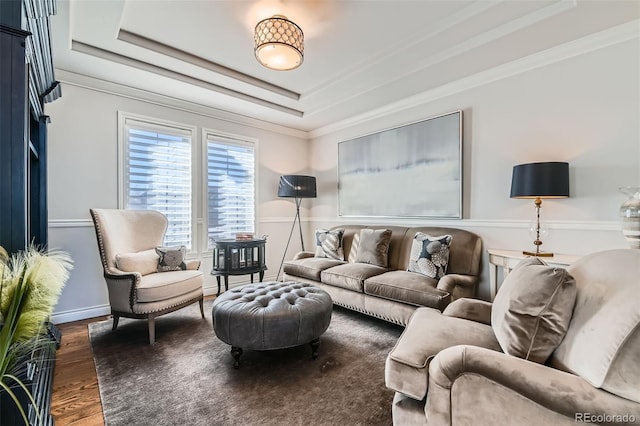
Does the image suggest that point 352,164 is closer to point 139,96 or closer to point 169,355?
point 139,96

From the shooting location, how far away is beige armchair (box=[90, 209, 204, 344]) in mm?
2514

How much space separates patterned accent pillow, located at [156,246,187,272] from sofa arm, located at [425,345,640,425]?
2691 mm

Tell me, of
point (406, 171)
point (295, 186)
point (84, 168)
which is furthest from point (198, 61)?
point (406, 171)

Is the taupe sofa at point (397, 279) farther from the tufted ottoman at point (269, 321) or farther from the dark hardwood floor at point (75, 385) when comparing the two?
the dark hardwood floor at point (75, 385)

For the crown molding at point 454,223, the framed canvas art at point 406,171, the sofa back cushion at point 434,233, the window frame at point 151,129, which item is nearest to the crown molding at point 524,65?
the framed canvas art at point 406,171

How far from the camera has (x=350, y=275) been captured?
10.0 feet

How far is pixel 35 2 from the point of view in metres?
1.34

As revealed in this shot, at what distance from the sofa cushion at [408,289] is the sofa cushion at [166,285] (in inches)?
67.1

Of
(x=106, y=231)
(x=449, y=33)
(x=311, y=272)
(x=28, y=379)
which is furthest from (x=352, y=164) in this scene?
(x=28, y=379)

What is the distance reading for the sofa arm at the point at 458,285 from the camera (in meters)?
2.54

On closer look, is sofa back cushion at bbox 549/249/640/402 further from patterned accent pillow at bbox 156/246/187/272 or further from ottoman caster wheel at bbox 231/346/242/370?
patterned accent pillow at bbox 156/246/187/272

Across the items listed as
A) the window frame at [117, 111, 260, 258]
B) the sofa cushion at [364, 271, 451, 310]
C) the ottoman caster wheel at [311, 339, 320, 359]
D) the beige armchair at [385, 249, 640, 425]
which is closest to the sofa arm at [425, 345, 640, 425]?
the beige armchair at [385, 249, 640, 425]

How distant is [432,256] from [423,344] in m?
1.67

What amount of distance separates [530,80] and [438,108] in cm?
89
